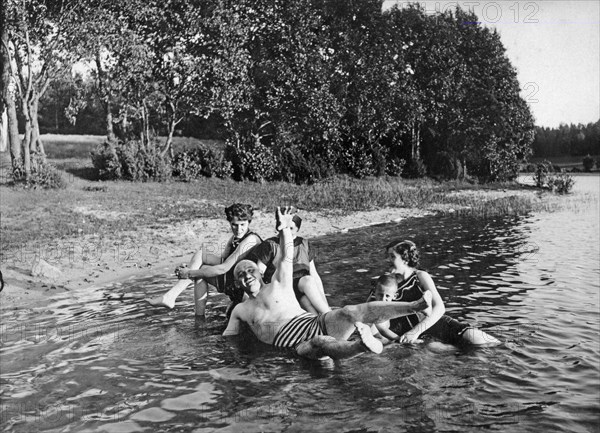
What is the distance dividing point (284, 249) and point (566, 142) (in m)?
67.3

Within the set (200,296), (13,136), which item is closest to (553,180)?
(13,136)

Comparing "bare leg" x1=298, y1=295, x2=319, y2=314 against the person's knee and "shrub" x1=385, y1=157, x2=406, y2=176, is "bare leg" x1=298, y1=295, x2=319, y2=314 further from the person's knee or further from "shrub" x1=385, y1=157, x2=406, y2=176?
"shrub" x1=385, y1=157, x2=406, y2=176

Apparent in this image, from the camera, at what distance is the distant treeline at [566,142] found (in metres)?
65.1

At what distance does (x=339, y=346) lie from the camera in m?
6.42

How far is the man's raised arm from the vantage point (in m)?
6.77

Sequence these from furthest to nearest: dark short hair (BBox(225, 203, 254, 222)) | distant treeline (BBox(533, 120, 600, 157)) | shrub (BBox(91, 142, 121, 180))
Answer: distant treeline (BBox(533, 120, 600, 157)) → shrub (BBox(91, 142, 121, 180)) → dark short hair (BBox(225, 203, 254, 222))

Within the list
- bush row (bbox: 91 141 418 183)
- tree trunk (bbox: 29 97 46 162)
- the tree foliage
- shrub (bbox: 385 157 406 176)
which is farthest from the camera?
shrub (bbox: 385 157 406 176)

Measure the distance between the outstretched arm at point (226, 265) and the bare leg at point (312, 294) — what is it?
1.01 m

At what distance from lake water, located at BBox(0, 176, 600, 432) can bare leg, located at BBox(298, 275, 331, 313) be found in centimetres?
79

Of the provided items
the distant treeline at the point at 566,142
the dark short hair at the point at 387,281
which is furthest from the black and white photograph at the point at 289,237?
the distant treeline at the point at 566,142

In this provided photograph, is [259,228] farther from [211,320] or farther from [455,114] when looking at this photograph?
[455,114]

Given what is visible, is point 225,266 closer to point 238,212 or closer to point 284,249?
point 238,212

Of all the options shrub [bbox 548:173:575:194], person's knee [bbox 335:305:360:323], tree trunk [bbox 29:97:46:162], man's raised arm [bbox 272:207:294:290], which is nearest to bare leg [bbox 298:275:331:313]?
man's raised arm [bbox 272:207:294:290]

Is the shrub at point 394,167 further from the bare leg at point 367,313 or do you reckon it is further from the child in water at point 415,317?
the bare leg at point 367,313
